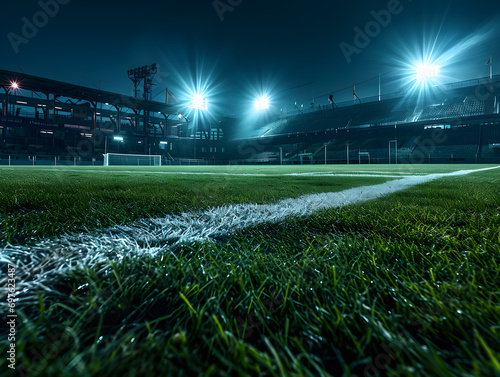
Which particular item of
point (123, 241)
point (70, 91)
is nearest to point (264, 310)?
point (123, 241)

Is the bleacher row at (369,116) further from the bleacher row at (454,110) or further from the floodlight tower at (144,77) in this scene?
the floodlight tower at (144,77)

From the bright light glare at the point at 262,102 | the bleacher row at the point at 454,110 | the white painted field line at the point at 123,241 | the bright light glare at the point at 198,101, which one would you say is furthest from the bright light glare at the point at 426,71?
the white painted field line at the point at 123,241

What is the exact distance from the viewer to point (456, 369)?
1.36ft

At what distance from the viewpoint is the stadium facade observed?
27.9 m

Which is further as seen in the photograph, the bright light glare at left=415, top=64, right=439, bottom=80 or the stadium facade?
the bright light glare at left=415, top=64, right=439, bottom=80

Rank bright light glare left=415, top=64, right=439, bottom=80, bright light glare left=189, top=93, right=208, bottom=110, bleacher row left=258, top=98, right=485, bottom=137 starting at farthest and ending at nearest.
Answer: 1. bright light glare left=189, top=93, right=208, bottom=110
2. bright light glare left=415, top=64, right=439, bottom=80
3. bleacher row left=258, top=98, right=485, bottom=137

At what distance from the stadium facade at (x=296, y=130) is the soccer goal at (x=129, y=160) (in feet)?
11.8

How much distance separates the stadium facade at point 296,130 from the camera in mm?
27875

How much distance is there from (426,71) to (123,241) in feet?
164

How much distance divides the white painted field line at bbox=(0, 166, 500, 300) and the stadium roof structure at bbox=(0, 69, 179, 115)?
33543 mm

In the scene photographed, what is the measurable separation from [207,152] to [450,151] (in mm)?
34232

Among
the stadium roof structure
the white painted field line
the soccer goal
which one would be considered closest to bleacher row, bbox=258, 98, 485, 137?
the stadium roof structure

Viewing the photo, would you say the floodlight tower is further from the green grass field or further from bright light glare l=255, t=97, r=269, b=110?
the green grass field

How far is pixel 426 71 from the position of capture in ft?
128
